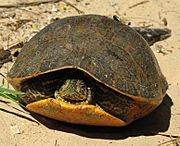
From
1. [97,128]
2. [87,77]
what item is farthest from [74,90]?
[97,128]

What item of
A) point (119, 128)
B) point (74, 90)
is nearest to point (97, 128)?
point (119, 128)

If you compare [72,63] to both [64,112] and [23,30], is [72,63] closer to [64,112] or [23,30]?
[64,112]

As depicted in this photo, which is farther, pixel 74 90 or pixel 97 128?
pixel 97 128

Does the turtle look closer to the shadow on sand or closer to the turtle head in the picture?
the turtle head

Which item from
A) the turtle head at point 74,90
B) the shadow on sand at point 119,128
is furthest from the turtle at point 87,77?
the shadow on sand at point 119,128

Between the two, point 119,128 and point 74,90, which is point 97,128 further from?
point 74,90

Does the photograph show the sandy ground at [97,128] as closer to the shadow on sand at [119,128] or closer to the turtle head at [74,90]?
the shadow on sand at [119,128]

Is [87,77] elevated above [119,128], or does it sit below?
above
